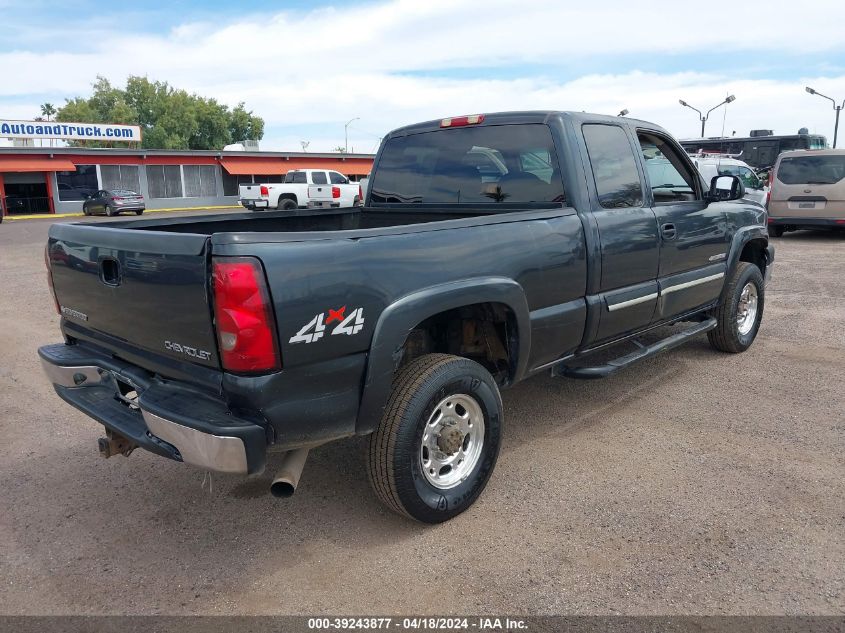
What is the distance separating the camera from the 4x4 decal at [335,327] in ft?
8.54

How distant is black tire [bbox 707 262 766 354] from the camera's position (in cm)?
564

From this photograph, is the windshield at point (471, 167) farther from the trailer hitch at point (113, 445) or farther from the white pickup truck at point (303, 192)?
the white pickup truck at point (303, 192)

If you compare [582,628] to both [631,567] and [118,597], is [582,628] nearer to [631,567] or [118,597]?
[631,567]

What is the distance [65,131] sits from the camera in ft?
127

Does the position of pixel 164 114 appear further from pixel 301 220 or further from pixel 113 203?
pixel 301 220

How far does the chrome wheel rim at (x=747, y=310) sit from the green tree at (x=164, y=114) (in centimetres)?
6542

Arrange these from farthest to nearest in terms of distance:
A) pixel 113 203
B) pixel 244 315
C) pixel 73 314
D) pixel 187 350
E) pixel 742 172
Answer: pixel 113 203
pixel 742 172
pixel 73 314
pixel 187 350
pixel 244 315

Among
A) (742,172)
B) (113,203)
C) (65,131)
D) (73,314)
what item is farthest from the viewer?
(65,131)

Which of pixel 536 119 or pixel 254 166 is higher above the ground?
pixel 254 166

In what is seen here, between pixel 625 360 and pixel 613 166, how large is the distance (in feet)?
4.14

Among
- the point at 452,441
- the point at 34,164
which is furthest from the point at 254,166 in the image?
the point at 452,441

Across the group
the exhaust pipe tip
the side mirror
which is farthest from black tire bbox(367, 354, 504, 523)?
the side mirror

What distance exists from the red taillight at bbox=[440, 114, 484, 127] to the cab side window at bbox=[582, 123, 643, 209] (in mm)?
694

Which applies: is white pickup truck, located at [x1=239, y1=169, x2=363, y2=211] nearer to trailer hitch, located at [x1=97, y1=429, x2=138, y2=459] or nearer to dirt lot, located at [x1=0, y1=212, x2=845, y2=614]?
dirt lot, located at [x1=0, y1=212, x2=845, y2=614]
